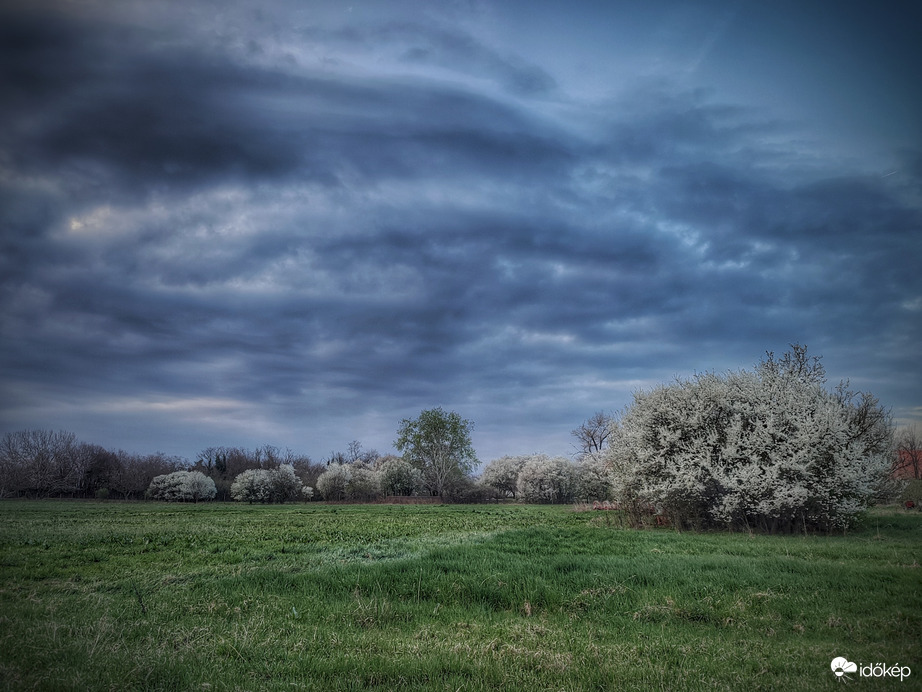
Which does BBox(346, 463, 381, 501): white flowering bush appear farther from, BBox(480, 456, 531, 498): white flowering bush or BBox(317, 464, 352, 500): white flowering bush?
BBox(480, 456, 531, 498): white flowering bush

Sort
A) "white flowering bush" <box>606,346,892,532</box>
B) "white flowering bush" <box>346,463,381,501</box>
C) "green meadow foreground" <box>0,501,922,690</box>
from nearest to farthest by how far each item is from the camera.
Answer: "green meadow foreground" <box>0,501,922,690</box>
"white flowering bush" <box>606,346,892,532</box>
"white flowering bush" <box>346,463,381,501</box>

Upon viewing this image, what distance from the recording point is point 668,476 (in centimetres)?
2538

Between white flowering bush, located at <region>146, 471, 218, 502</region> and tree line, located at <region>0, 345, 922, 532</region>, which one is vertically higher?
tree line, located at <region>0, 345, 922, 532</region>

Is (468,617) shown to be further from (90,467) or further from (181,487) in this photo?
(181,487)

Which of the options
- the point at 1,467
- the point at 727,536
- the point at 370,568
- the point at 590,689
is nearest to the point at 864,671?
the point at 590,689

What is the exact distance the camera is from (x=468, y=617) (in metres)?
10.3

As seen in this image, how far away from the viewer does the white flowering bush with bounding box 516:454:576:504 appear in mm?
84669

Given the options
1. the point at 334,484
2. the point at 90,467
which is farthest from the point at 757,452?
the point at 334,484

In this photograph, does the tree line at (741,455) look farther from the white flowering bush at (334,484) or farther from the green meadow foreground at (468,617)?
the white flowering bush at (334,484)

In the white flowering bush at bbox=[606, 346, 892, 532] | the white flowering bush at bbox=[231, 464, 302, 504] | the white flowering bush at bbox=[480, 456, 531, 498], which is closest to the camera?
the white flowering bush at bbox=[606, 346, 892, 532]

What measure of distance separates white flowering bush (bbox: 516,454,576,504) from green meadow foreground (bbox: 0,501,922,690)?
68.5 meters

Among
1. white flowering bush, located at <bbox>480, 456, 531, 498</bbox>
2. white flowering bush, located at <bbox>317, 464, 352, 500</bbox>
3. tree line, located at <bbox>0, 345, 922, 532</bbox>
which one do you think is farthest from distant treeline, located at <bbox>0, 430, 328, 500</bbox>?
white flowering bush, located at <bbox>480, 456, 531, 498</bbox>

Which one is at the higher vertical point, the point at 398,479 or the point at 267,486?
the point at 398,479

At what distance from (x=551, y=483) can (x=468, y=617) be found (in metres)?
78.7
